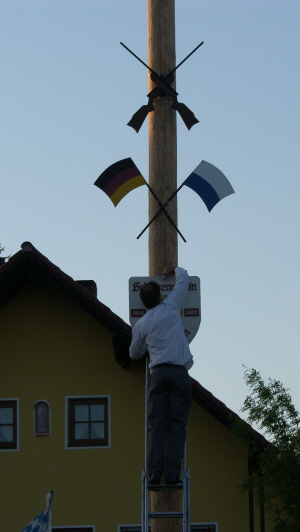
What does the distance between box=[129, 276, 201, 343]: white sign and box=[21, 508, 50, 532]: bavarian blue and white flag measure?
16.7 feet

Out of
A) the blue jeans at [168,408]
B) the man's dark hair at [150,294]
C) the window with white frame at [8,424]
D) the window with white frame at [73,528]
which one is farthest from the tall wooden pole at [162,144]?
the window with white frame at [8,424]

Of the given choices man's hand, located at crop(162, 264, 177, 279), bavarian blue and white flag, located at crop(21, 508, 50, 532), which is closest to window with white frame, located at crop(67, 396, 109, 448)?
bavarian blue and white flag, located at crop(21, 508, 50, 532)

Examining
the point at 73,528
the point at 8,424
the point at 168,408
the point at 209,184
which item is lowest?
the point at 73,528

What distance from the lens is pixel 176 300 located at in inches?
311

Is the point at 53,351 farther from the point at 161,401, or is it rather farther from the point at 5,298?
the point at 161,401

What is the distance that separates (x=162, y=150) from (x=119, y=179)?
0.70 metres

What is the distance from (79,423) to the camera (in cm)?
1653

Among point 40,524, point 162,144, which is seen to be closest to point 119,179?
point 162,144

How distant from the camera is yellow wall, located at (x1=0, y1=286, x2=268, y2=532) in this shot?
16062 millimetres

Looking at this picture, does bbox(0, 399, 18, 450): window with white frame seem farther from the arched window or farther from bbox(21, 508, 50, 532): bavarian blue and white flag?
bbox(21, 508, 50, 532): bavarian blue and white flag

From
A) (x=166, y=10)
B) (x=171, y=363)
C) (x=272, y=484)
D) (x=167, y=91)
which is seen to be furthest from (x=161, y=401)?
(x=272, y=484)

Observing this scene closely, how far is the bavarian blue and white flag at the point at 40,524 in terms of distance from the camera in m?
12.4

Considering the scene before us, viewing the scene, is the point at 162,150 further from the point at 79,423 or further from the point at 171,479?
the point at 79,423

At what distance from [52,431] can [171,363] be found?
9.04 meters
